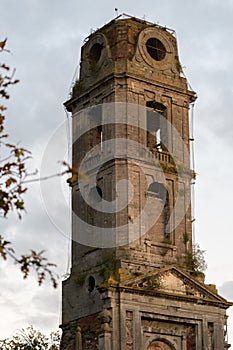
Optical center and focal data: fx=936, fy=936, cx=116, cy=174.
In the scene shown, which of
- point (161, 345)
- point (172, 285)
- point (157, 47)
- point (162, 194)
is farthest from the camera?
point (157, 47)

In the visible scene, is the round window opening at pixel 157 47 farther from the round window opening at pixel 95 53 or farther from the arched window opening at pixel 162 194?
the arched window opening at pixel 162 194

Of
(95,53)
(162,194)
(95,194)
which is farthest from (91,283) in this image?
(95,53)

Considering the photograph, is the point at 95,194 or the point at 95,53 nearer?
the point at 95,194

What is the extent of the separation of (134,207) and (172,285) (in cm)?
319

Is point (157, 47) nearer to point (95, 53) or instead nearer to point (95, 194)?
point (95, 53)

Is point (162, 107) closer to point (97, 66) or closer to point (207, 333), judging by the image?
point (97, 66)

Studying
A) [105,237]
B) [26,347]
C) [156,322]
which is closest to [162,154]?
[105,237]

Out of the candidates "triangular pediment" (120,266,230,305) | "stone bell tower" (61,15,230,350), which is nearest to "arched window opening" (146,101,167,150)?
"stone bell tower" (61,15,230,350)

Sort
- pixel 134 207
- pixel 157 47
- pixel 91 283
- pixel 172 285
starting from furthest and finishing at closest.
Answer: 1. pixel 157 47
2. pixel 134 207
3. pixel 91 283
4. pixel 172 285

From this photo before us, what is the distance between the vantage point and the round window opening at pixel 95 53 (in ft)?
125

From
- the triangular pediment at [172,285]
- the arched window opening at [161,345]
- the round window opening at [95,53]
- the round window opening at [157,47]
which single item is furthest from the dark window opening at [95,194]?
the round window opening at [157,47]

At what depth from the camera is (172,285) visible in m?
34.0

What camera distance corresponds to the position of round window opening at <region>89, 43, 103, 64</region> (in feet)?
125

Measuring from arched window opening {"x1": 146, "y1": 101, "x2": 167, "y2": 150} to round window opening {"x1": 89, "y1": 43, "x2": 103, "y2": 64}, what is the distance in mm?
3039
